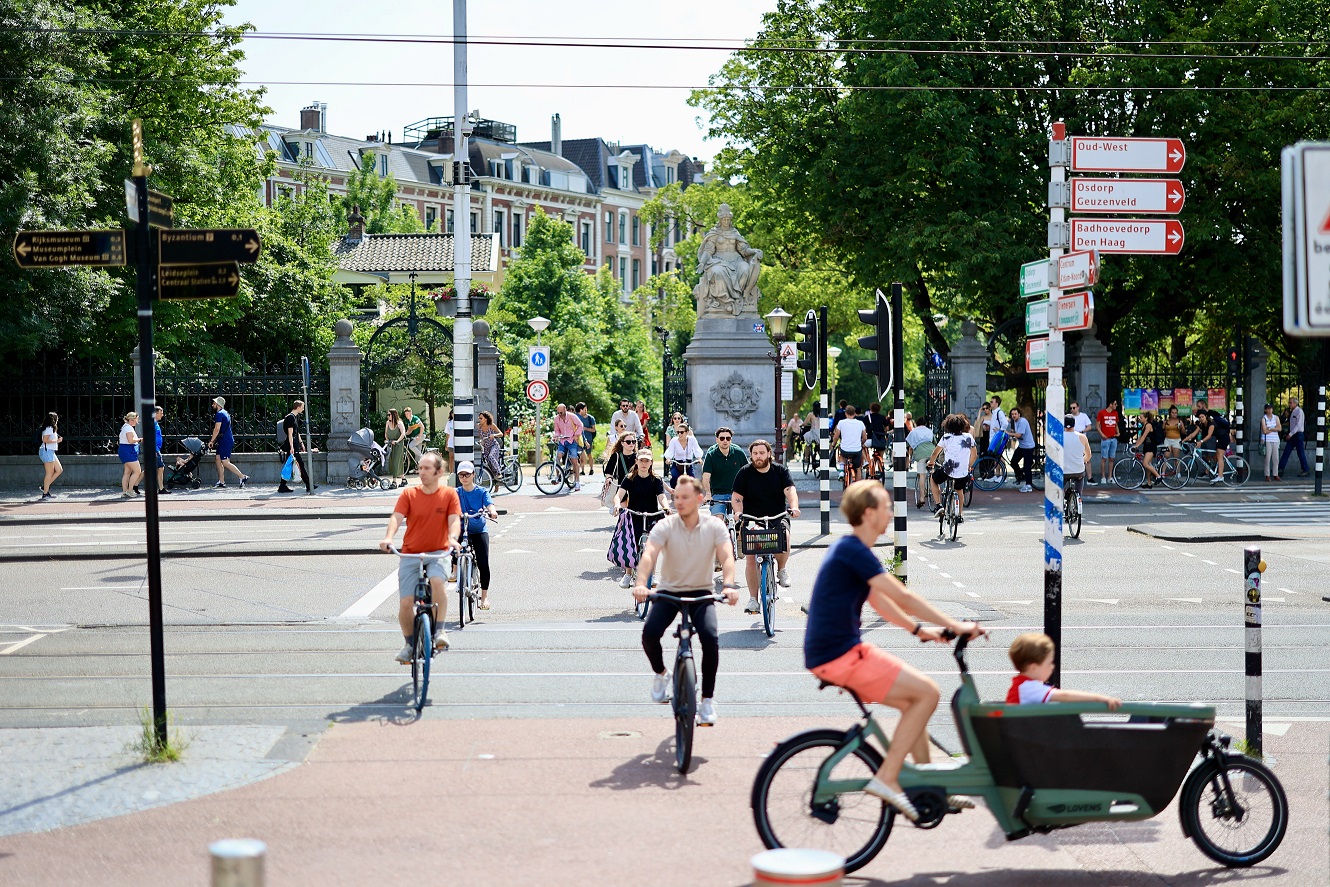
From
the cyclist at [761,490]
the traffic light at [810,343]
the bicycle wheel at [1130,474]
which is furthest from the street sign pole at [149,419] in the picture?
the bicycle wheel at [1130,474]

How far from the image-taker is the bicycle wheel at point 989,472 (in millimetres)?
28328

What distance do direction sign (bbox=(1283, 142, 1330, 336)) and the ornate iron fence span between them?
27.3 meters

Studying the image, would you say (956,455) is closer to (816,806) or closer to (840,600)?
(840,600)

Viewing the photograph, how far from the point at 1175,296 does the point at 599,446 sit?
815 inches

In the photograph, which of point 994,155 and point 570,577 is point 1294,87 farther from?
point 570,577

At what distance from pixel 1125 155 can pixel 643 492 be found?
5.79m

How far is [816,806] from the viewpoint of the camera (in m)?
5.84

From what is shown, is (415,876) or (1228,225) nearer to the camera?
(415,876)

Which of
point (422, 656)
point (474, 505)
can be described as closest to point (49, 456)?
point (474, 505)

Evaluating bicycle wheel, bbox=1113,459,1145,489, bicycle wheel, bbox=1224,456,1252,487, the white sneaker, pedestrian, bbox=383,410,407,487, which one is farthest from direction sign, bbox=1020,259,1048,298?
bicycle wheel, bbox=1224,456,1252,487

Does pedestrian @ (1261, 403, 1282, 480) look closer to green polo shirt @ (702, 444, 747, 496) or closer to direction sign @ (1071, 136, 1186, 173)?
green polo shirt @ (702, 444, 747, 496)

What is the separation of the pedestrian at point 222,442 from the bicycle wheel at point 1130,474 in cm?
1797

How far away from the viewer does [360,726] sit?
8656 millimetres

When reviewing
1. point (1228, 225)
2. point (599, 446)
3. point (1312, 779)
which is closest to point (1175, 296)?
point (1228, 225)
